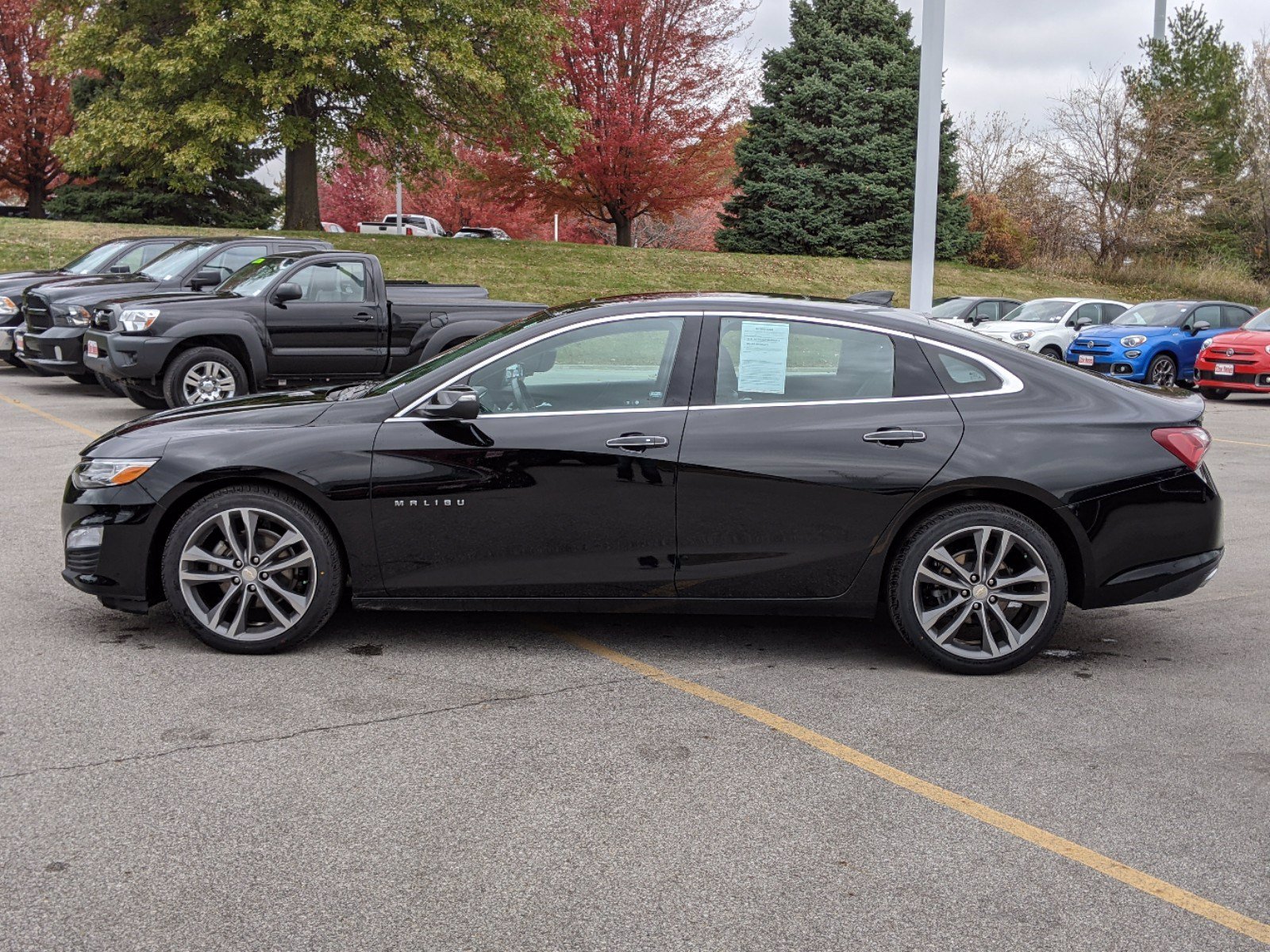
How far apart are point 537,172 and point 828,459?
86.3ft

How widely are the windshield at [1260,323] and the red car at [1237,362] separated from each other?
12mm

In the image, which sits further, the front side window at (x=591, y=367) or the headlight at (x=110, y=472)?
the front side window at (x=591, y=367)

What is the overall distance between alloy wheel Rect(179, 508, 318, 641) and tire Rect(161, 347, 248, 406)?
7.70 m

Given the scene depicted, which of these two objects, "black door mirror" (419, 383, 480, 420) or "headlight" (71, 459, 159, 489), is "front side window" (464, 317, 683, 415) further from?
"headlight" (71, 459, 159, 489)

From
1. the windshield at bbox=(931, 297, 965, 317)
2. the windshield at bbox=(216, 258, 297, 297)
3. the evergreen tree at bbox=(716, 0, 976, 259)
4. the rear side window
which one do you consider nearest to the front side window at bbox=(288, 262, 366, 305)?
the windshield at bbox=(216, 258, 297, 297)

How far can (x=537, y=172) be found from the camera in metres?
30.3

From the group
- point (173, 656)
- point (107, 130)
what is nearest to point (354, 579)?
point (173, 656)

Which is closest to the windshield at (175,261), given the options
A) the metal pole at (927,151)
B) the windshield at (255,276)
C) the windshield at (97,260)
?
the windshield at (97,260)

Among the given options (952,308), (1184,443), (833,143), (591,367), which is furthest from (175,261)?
(833,143)

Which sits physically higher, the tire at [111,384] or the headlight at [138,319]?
the headlight at [138,319]

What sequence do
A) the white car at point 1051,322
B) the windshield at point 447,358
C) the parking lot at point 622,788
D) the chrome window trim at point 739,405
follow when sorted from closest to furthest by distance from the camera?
1. the parking lot at point 622,788
2. the chrome window trim at point 739,405
3. the windshield at point 447,358
4. the white car at point 1051,322

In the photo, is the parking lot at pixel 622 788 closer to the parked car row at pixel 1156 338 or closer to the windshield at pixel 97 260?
the windshield at pixel 97 260

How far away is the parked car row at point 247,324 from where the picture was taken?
1268 cm

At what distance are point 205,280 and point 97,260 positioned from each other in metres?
3.96
